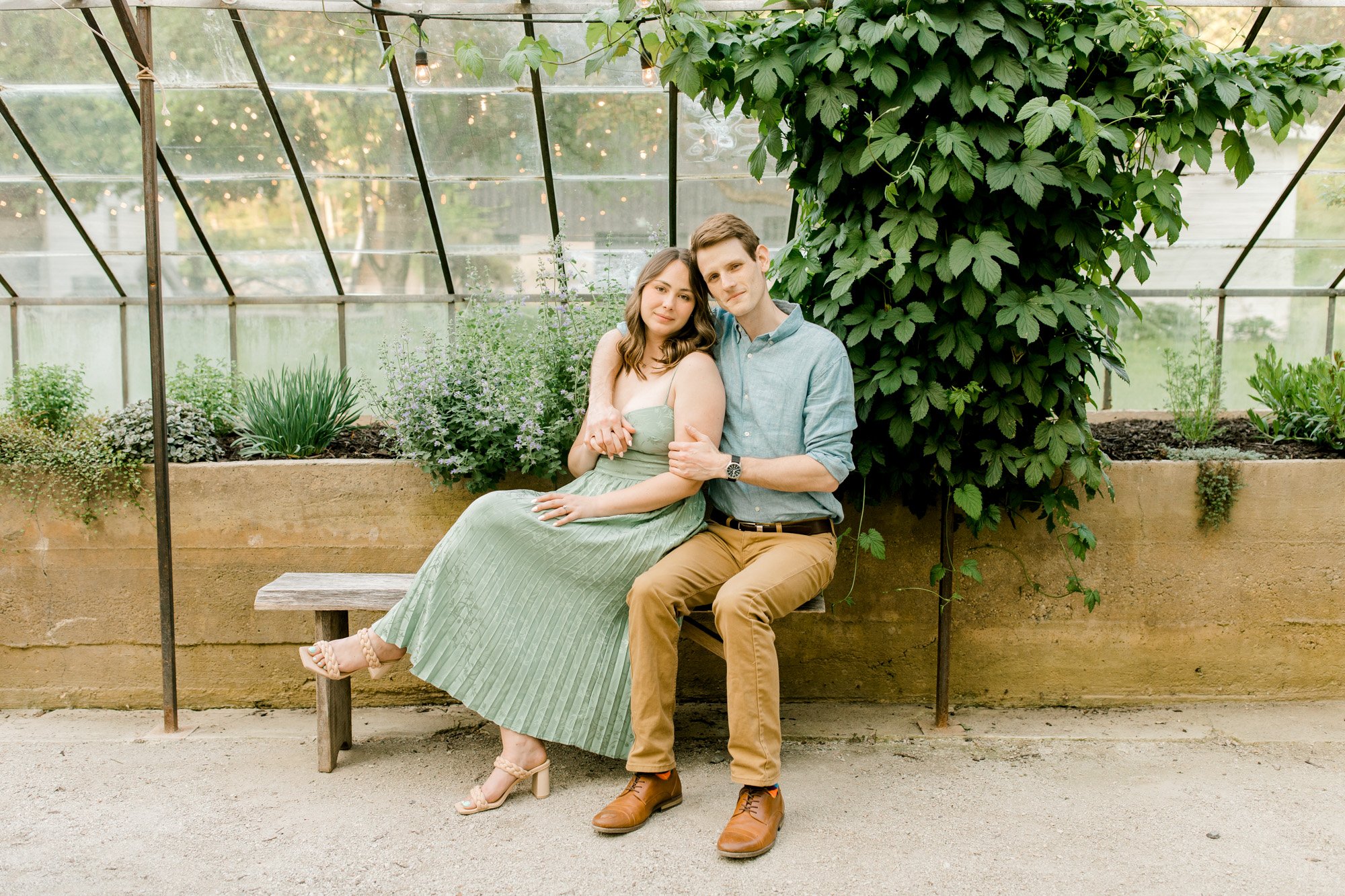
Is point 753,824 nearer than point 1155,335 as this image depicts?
Yes

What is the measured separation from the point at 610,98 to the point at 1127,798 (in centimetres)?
479

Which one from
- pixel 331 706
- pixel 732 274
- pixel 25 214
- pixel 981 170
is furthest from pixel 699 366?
pixel 25 214

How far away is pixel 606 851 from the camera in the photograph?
2.30 metres

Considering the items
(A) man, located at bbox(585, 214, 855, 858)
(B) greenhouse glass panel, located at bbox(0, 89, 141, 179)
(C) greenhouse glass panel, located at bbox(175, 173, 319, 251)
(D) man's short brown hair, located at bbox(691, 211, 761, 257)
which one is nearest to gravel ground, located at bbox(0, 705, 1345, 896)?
(A) man, located at bbox(585, 214, 855, 858)

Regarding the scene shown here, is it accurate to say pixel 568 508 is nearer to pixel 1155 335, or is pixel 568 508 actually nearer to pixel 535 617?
pixel 535 617

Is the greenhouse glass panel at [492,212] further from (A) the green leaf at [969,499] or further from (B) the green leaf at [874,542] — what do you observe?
(A) the green leaf at [969,499]

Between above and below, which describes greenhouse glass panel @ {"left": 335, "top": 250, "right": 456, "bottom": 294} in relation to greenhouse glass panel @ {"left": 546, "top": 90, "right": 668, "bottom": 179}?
below

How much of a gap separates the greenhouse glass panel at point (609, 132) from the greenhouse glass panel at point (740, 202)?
11.2 inches

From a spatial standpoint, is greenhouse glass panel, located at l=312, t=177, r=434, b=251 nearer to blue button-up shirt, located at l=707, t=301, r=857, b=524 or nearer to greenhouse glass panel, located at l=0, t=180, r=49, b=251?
greenhouse glass panel, located at l=0, t=180, r=49, b=251

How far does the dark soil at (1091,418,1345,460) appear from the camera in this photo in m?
3.51

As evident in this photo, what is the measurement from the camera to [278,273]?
6809 mm

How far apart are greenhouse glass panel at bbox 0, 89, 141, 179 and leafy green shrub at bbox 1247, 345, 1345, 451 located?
6.49 metres

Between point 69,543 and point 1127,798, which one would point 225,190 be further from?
point 1127,798

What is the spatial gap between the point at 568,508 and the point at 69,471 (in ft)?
6.26
